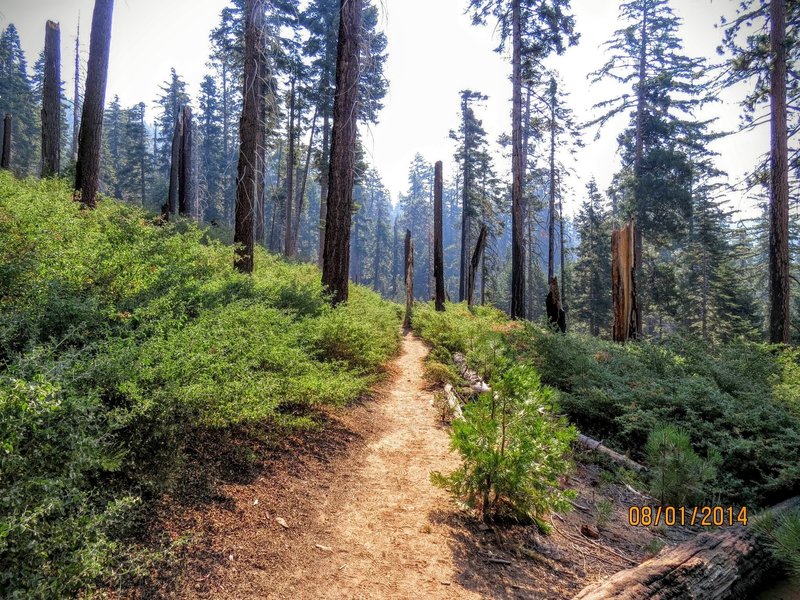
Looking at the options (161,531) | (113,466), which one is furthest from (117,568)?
(113,466)

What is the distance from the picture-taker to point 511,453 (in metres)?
3.00

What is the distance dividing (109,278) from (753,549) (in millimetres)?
6145

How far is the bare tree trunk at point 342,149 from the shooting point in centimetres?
823

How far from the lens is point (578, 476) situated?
472cm

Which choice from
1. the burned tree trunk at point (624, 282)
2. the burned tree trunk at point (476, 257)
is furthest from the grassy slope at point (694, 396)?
the burned tree trunk at point (476, 257)

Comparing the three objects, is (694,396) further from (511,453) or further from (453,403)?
(511,453)

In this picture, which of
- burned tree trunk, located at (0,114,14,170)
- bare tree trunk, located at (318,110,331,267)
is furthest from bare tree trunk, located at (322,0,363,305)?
burned tree trunk, located at (0,114,14,170)

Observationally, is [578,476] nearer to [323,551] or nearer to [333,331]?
[323,551]

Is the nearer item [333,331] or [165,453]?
[165,453]

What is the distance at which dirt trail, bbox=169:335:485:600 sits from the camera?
2359 millimetres

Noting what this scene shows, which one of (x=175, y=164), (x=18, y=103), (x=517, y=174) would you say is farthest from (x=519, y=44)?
(x=18, y=103)

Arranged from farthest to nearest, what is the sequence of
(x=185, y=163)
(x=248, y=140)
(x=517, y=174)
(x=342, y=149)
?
(x=185, y=163), (x=517, y=174), (x=248, y=140), (x=342, y=149)

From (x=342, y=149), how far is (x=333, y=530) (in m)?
7.50

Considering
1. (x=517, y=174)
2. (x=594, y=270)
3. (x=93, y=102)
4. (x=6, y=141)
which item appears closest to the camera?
(x=93, y=102)
